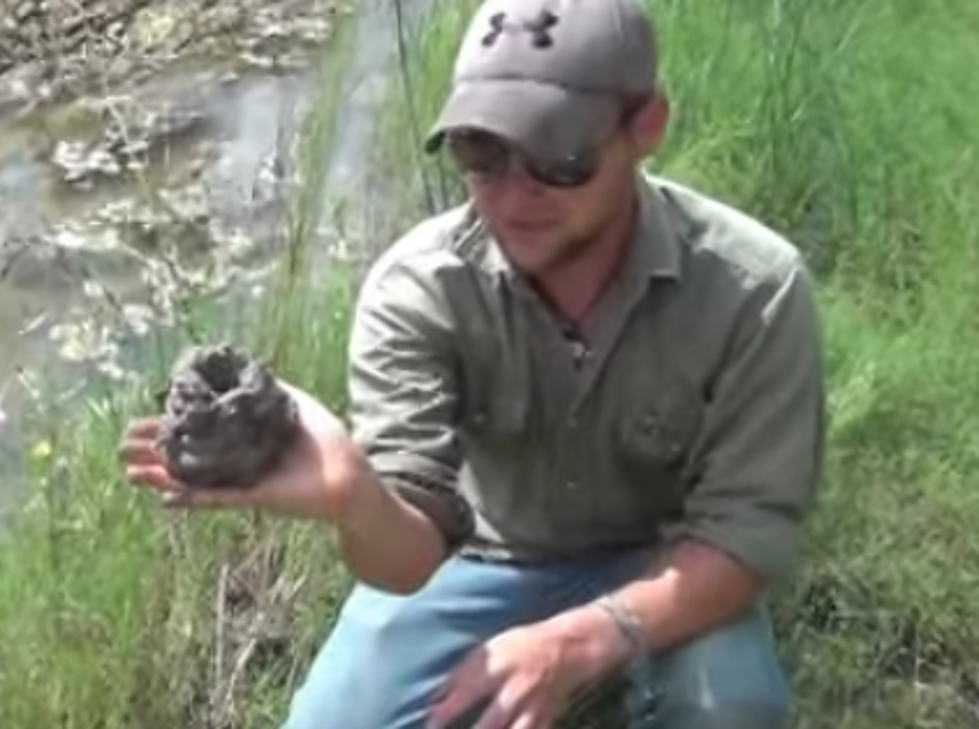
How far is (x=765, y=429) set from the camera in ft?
10.1

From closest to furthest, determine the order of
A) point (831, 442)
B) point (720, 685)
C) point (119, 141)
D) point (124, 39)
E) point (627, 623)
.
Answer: point (627, 623) < point (720, 685) < point (831, 442) < point (119, 141) < point (124, 39)

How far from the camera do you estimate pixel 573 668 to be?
2.96 m

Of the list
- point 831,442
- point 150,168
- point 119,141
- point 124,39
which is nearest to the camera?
point 831,442

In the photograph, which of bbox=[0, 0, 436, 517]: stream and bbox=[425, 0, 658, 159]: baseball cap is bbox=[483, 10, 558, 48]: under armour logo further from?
bbox=[0, 0, 436, 517]: stream

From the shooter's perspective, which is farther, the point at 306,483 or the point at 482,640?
the point at 482,640

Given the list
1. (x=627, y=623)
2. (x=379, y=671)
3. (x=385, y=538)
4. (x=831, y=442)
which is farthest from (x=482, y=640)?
(x=831, y=442)

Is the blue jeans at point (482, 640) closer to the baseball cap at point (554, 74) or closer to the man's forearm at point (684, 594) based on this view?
the man's forearm at point (684, 594)

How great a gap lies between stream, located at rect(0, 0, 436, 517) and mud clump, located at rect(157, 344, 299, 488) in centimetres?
142

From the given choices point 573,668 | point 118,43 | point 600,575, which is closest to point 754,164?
point 600,575

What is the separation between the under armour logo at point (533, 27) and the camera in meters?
2.95

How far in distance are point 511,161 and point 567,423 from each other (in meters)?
0.40

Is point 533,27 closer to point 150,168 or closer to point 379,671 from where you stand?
point 379,671

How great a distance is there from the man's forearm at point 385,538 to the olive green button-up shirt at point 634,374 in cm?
5

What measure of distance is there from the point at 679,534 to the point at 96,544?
1.00 m
